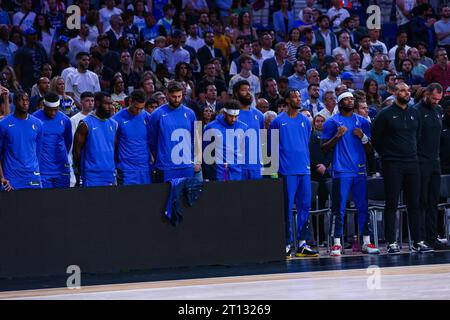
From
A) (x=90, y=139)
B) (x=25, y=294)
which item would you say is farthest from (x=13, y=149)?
(x=25, y=294)

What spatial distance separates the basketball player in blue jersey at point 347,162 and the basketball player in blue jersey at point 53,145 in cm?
373

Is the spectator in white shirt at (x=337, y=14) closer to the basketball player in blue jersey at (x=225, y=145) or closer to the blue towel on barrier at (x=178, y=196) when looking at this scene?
the basketball player in blue jersey at (x=225, y=145)

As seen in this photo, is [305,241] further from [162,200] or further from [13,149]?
[13,149]

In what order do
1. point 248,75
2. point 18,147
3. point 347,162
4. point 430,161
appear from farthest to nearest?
point 248,75, point 430,161, point 347,162, point 18,147

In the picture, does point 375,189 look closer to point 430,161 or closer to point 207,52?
point 430,161

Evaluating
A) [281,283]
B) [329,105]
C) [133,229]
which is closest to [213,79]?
[329,105]

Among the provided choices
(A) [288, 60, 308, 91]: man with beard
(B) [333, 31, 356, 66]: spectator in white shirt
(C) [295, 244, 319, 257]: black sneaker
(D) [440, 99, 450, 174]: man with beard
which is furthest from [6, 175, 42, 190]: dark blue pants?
(B) [333, 31, 356, 66]: spectator in white shirt

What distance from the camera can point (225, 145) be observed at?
16.4 metres

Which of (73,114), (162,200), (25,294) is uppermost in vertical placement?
(73,114)

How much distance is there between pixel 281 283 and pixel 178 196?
7.65ft

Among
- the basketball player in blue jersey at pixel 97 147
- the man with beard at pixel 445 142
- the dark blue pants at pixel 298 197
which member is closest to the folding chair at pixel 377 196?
the man with beard at pixel 445 142

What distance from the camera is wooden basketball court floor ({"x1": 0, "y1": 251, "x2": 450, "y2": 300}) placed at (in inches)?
471

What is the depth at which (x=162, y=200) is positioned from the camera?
584 inches

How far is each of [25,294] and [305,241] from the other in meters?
5.13
